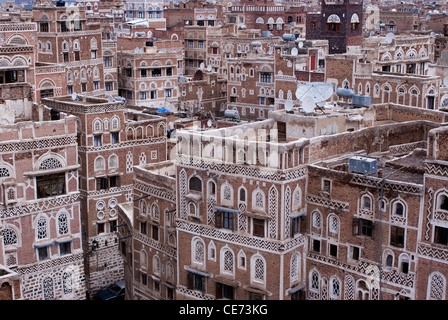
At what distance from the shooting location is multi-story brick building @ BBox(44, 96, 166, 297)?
54.3 meters

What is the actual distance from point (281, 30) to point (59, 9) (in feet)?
236

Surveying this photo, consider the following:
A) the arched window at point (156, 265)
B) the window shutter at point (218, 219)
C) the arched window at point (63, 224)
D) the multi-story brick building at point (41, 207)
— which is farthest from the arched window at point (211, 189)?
the arched window at point (63, 224)

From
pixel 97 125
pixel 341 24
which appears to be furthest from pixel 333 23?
pixel 97 125

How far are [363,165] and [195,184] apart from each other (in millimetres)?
9966

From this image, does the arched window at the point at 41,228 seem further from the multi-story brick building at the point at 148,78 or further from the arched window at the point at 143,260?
the multi-story brick building at the point at 148,78

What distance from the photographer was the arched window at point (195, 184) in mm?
40438

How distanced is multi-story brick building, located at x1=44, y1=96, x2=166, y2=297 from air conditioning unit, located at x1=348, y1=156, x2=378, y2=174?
78.9ft

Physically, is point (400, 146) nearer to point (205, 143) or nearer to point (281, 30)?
point (205, 143)

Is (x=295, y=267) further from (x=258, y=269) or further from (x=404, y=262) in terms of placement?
(x=404, y=262)

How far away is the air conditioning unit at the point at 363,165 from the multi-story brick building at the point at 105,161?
78.9ft

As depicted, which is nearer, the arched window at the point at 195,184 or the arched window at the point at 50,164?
the arched window at the point at 195,184

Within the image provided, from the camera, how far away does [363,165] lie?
36.6m

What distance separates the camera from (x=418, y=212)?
34.7 metres

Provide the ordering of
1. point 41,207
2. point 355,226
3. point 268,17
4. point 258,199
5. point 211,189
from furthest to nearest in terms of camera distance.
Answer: point 268,17 < point 41,207 < point 211,189 < point 258,199 < point 355,226
